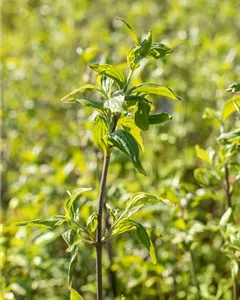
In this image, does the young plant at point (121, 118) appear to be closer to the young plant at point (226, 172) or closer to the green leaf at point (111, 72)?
the green leaf at point (111, 72)

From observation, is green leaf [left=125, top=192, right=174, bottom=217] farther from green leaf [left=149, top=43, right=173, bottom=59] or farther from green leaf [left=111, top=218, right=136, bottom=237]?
green leaf [left=149, top=43, right=173, bottom=59]

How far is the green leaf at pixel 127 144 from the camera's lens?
2.79 ft

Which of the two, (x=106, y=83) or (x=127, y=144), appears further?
(x=106, y=83)

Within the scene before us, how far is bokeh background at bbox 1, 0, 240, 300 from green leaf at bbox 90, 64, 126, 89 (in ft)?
1.72

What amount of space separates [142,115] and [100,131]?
10 cm

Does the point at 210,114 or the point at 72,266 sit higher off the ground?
the point at 210,114

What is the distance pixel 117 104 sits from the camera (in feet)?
2.86

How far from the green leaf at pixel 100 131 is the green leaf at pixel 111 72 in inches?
2.7

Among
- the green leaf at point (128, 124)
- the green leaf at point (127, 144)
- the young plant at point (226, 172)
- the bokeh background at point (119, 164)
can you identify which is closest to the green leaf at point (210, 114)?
the young plant at point (226, 172)

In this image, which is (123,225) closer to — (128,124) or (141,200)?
(141,200)

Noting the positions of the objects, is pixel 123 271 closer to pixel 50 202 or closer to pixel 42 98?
pixel 50 202

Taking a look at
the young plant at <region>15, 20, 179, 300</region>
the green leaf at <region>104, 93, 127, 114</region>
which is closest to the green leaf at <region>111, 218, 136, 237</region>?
the young plant at <region>15, 20, 179, 300</region>

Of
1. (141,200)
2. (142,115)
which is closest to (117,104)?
(142,115)

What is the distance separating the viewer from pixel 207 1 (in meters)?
3.57
